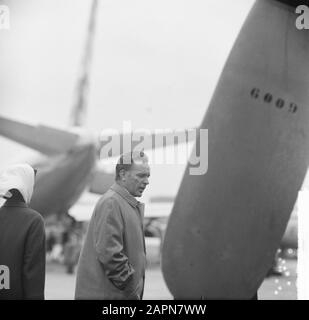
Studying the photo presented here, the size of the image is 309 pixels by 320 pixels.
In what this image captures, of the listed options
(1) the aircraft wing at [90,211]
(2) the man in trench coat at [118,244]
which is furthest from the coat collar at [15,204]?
(1) the aircraft wing at [90,211]

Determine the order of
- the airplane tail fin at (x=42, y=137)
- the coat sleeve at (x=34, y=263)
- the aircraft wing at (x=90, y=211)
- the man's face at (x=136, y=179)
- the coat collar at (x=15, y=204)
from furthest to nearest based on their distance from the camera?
the aircraft wing at (x=90, y=211) → the airplane tail fin at (x=42, y=137) → the man's face at (x=136, y=179) → the coat collar at (x=15, y=204) → the coat sleeve at (x=34, y=263)

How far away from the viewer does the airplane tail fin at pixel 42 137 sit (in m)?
11.1

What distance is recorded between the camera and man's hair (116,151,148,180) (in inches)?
93.4

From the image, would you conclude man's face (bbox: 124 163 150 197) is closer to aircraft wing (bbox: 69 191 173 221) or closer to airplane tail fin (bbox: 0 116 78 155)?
airplane tail fin (bbox: 0 116 78 155)

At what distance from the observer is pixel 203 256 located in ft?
9.33

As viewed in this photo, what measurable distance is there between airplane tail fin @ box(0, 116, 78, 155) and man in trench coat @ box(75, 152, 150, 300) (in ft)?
28.3

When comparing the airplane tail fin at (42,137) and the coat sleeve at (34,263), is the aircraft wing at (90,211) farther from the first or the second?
the coat sleeve at (34,263)

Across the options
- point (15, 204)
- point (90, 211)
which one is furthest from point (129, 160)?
point (90, 211)

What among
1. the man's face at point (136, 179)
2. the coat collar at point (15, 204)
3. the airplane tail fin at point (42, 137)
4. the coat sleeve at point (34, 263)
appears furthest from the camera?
the airplane tail fin at point (42, 137)

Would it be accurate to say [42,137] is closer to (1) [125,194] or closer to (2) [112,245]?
(1) [125,194]

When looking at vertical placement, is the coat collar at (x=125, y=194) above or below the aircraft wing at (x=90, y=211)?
above

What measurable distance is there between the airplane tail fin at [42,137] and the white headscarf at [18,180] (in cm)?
865

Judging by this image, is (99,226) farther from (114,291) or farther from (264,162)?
(264,162)
